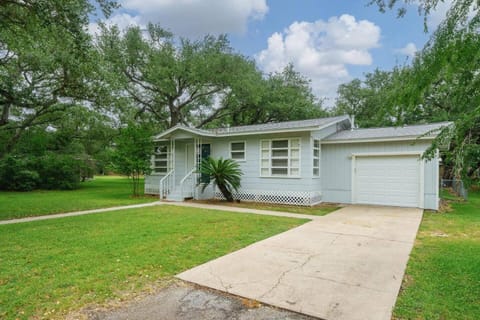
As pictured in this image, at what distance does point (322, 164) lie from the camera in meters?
11.6

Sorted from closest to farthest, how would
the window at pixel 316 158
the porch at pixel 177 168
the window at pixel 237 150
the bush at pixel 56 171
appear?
the window at pixel 316 158, the window at pixel 237 150, the porch at pixel 177 168, the bush at pixel 56 171

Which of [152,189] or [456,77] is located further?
[152,189]

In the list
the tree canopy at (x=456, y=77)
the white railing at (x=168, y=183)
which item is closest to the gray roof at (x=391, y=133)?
the tree canopy at (x=456, y=77)

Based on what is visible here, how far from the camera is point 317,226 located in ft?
→ 22.8

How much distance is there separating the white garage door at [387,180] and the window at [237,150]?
15.1 feet

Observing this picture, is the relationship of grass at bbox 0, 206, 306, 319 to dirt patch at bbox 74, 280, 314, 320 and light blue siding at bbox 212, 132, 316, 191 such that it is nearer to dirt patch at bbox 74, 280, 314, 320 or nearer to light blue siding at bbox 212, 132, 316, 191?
Answer: dirt patch at bbox 74, 280, 314, 320

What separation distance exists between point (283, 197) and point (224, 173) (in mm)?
2511

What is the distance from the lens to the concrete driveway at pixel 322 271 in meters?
3.03

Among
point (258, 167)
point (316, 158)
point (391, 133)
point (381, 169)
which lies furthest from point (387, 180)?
point (258, 167)

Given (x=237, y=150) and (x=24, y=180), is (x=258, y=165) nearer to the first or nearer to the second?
(x=237, y=150)

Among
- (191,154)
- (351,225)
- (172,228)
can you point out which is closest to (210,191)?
(191,154)

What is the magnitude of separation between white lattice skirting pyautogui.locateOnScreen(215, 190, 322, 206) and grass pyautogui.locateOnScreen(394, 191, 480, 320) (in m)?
4.32

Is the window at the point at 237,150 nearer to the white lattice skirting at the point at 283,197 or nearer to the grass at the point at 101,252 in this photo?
the white lattice skirting at the point at 283,197

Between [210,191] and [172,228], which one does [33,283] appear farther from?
[210,191]
